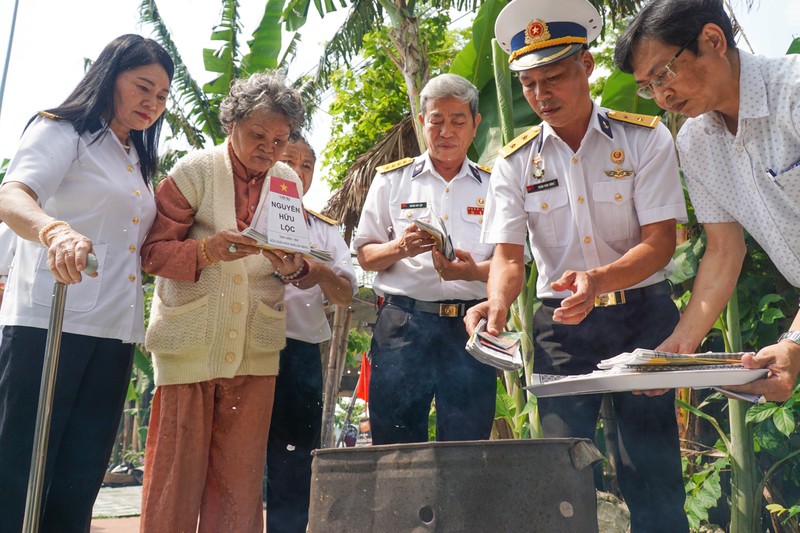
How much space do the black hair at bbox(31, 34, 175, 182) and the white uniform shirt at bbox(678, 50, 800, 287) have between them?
2.03 meters

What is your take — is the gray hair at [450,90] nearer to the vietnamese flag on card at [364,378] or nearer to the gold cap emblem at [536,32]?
the gold cap emblem at [536,32]

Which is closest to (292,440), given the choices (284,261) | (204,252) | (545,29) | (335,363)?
(284,261)

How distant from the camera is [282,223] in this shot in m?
2.92

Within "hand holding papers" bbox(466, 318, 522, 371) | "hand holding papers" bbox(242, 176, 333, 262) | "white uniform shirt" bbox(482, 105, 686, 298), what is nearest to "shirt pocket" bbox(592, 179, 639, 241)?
"white uniform shirt" bbox(482, 105, 686, 298)

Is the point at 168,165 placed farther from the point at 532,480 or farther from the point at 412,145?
the point at 532,480

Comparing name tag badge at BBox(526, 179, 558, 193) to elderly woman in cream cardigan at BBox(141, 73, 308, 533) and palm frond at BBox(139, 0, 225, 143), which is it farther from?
palm frond at BBox(139, 0, 225, 143)

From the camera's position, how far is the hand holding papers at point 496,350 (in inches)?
86.2

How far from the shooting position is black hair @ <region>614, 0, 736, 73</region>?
7.73ft

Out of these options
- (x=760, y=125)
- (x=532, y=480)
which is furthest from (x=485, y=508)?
(x=760, y=125)

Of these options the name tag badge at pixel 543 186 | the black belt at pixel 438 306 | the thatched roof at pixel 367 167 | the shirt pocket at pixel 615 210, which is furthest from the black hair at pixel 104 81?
the thatched roof at pixel 367 167

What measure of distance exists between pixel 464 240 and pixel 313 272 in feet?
2.38

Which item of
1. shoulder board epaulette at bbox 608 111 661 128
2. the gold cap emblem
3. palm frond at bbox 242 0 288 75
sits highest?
palm frond at bbox 242 0 288 75

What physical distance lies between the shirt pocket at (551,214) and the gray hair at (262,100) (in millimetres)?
1064

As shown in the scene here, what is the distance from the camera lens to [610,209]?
2.84 metres
